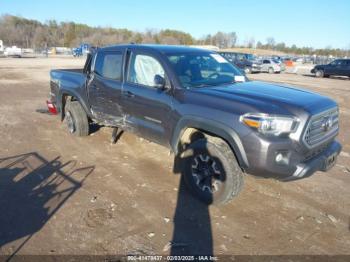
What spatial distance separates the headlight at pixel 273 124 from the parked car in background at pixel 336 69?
88.3 feet

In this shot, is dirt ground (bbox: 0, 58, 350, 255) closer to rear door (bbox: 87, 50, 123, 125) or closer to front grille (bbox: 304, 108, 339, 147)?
rear door (bbox: 87, 50, 123, 125)

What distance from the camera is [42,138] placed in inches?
270

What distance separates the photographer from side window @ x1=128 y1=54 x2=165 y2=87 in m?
4.77

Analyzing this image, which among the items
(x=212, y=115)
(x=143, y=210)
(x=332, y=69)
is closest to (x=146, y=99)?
(x=212, y=115)

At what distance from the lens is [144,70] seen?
499 centimetres

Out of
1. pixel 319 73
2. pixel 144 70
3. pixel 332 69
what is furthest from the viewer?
pixel 319 73

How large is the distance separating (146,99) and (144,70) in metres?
0.50

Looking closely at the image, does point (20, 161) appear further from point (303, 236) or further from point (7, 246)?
point (303, 236)

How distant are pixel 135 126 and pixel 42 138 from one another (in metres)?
2.75

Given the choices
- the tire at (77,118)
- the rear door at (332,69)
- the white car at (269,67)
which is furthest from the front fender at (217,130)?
the white car at (269,67)

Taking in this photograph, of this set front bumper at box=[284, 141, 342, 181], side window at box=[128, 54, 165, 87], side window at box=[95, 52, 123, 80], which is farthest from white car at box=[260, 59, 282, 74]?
front bumper at box=[284, 141, 342, 181]

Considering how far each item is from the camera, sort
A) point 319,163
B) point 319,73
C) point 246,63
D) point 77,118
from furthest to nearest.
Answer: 1. point 246,63
2. point 319,73
3. point 77,118
4. point 319,163

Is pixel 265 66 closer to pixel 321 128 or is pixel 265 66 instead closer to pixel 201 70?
pixel 201 70

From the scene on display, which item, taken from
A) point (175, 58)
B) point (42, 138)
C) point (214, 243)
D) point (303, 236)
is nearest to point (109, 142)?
point (42, 138)
